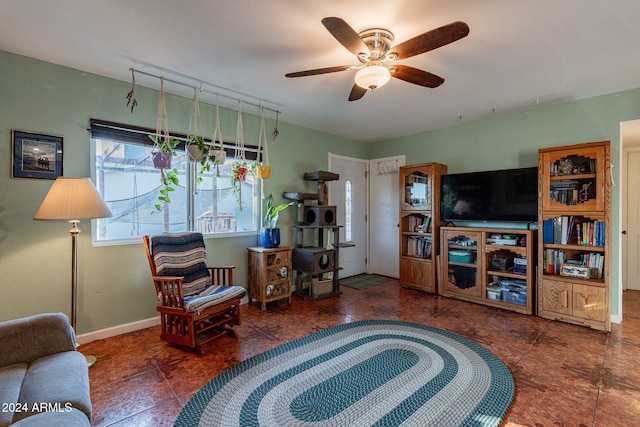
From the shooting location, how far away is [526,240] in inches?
135

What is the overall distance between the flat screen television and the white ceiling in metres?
0.88

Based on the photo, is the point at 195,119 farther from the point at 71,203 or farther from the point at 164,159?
the point at 71,203

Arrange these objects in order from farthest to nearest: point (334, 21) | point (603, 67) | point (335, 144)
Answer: point (335, 144) < point (603, 67) < point (334, 21)

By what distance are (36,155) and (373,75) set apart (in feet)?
9.08

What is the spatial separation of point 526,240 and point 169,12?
3992mm

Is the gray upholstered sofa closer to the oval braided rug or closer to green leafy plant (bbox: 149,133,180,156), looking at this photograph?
the oval braided rug

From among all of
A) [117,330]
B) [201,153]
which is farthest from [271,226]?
[117,330]

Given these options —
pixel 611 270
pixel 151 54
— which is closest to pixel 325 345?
pixel 151 54

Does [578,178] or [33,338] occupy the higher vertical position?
[578,178]

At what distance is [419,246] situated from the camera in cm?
443

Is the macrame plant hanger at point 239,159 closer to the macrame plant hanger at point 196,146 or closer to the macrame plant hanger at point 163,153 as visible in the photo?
the macrame plant hanger at point 196,146

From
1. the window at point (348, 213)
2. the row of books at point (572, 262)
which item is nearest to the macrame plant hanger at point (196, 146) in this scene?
the window at point (348, 213)

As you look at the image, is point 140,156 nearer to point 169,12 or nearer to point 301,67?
point 169,12

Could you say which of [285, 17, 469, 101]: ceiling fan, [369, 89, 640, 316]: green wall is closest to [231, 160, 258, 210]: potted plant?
[285, 17, 469, 101]: ceiling fan
